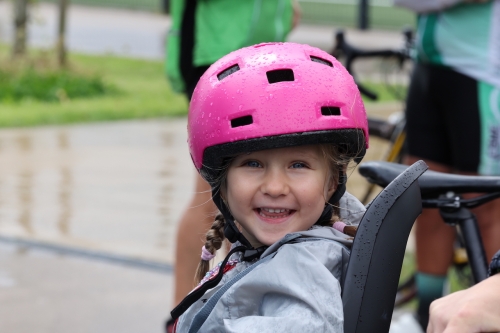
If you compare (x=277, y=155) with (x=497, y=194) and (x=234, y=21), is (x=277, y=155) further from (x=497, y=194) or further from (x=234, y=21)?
(x=234, y=21)

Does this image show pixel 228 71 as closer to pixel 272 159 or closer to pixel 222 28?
pixel 272 159

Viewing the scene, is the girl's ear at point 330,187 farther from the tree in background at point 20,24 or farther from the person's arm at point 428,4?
the tree in background at point 20,24

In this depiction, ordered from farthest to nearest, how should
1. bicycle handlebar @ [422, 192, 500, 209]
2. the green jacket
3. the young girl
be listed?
1. the green jacket
2. bicycle handlebar @ [422, 192, 500, 209]
3. the young girl

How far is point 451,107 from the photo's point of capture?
12.7ft

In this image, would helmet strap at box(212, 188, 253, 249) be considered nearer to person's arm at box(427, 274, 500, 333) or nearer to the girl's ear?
the girl's ear

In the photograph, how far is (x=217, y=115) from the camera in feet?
7.47

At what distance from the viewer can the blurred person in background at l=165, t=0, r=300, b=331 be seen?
154 inches

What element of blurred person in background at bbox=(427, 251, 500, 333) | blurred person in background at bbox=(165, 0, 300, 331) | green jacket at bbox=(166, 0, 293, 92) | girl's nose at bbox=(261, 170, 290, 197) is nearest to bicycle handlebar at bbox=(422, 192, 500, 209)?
girl's nose at bbox=(261, 170, 290, 197)

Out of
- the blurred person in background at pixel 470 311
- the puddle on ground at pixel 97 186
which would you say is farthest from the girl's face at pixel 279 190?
the puddle on ground at pixel 97 186

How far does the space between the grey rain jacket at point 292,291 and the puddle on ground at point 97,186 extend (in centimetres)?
358

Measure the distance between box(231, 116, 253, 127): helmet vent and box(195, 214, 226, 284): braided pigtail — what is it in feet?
1.29

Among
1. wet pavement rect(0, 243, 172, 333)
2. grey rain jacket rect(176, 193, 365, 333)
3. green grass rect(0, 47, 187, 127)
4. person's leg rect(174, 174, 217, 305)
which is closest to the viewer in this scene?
grey rain jacket rect(176, 193, 365, 333)

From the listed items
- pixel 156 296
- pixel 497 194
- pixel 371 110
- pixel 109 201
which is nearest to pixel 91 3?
pixel 371 110

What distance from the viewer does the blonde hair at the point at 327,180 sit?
7.52ft
